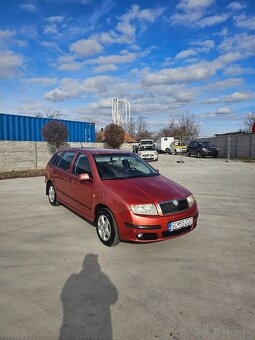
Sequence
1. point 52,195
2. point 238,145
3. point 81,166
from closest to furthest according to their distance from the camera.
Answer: point 81,166 → point 52,195 → point 238,145

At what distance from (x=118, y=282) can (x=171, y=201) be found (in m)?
1.49

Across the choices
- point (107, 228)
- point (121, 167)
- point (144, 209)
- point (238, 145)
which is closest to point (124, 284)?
point (144, 209)

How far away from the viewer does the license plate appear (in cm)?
407

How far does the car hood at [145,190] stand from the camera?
4133 mm

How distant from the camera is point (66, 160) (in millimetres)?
6320

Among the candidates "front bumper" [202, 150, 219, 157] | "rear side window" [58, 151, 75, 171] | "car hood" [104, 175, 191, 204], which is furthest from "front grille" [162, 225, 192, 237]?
"front bumper" [202, 150, 219, 157]

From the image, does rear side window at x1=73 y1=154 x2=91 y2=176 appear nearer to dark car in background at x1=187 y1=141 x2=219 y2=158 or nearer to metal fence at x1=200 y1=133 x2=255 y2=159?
metal fence at x1=200 y1=133 x2=255 y2=159

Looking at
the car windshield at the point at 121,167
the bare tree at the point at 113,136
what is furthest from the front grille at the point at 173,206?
the bare tree at the point at 113,136

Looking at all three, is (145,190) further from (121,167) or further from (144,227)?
(121,167)

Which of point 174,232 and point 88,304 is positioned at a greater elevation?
point 174,232

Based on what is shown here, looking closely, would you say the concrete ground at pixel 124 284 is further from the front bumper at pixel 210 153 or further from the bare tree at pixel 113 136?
the front bumper at pixel 210 153

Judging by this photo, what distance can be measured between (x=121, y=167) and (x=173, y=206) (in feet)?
5.19

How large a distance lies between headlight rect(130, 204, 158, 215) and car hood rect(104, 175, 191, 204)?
65 millimetres

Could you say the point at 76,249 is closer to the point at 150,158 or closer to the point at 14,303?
the point at 14,303
